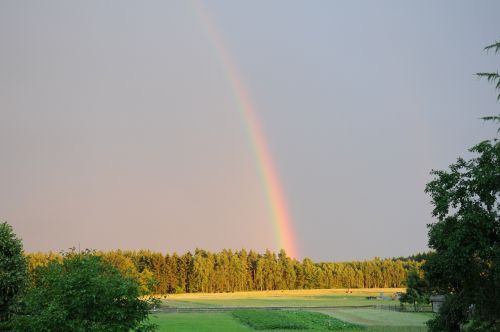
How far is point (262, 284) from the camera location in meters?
181

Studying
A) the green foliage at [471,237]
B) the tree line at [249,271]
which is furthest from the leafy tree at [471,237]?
the tree line at [249,271]

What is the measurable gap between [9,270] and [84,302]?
27.5 feet

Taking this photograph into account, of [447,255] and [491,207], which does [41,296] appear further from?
[491,207]

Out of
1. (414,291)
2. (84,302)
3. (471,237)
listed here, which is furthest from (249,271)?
(84,302)

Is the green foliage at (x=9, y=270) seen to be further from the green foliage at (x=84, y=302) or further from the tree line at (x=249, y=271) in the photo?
the tree line at (x=249, y=271)

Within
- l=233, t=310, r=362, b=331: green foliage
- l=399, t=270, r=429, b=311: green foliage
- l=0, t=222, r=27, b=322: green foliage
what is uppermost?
l=0, t=222, r=27, b=322: green foliage

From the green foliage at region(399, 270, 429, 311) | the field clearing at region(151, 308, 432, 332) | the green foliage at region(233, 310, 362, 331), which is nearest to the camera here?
→ the field clearing at region(151, 308, 432, 332)

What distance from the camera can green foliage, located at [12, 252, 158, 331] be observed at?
19250mm

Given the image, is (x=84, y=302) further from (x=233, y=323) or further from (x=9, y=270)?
(x=233, y=323)

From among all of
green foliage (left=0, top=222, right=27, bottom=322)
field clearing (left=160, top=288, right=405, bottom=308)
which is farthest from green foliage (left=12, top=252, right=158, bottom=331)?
field clearing (left=160, top=288, right=405, bottom=308)

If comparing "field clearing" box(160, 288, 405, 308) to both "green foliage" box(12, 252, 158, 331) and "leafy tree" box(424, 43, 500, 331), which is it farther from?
"green foliage" box(12, 252, 158, 331)

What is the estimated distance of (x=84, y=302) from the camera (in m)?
19.6

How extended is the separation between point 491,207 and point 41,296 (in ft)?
75.1

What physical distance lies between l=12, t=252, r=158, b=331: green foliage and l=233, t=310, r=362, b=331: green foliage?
4140 cm
